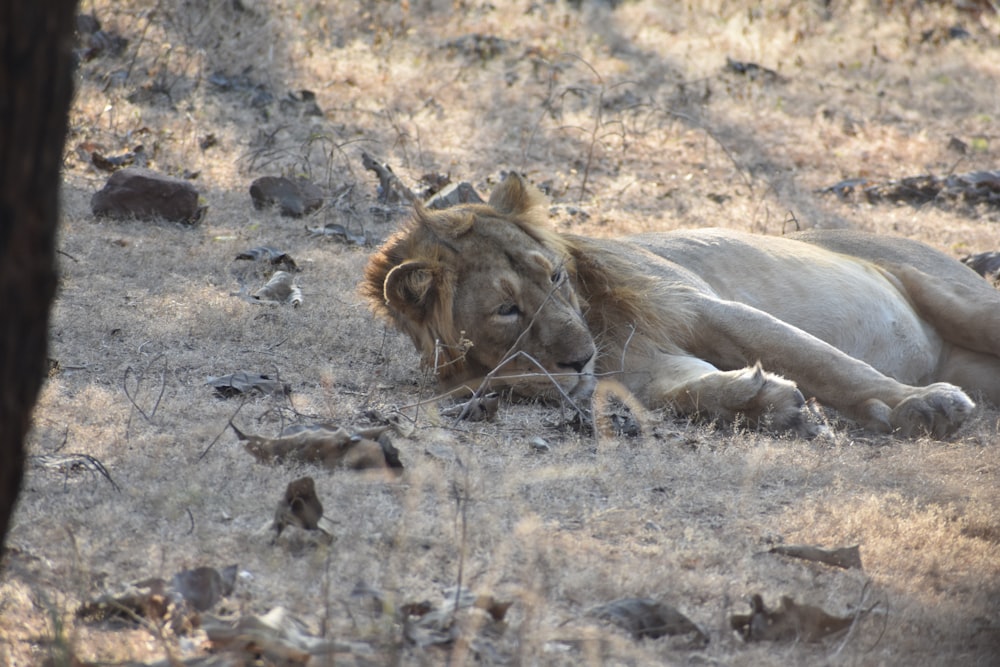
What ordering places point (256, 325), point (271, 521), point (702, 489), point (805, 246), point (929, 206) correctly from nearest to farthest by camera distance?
point (271, 521) → point (702, 489) → point (256, 325) → point (805, 246) → point (929, 206)

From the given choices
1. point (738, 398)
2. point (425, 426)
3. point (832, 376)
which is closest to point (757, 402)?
point (738, 398)

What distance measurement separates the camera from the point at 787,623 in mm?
2658

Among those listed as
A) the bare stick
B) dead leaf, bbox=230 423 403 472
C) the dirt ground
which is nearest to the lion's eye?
the dirt ground

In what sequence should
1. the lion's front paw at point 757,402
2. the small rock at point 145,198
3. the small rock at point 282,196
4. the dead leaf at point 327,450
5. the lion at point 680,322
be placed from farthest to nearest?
the small rock at point 282,196 → the small rock at point 145,198 → the lion at point 680,322 → the lion's front paw at point 757,402 → the dead leaf at point 327,450

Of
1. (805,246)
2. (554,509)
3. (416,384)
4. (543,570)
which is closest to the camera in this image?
(543,570)

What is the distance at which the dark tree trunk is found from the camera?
1.83 m

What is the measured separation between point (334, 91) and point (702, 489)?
24.3 ft

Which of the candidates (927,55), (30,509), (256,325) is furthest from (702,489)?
(927,55)

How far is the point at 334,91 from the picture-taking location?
10.2 metres

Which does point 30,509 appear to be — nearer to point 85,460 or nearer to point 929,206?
point 85,460

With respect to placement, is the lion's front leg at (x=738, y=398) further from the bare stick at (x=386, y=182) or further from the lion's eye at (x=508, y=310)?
the bare stick at (x=386, y=182)

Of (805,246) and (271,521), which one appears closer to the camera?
(271,521)

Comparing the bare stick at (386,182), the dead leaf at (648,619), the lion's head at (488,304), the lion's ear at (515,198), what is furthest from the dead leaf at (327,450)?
the bare stick at (386,182)

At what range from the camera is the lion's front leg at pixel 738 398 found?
427cm
